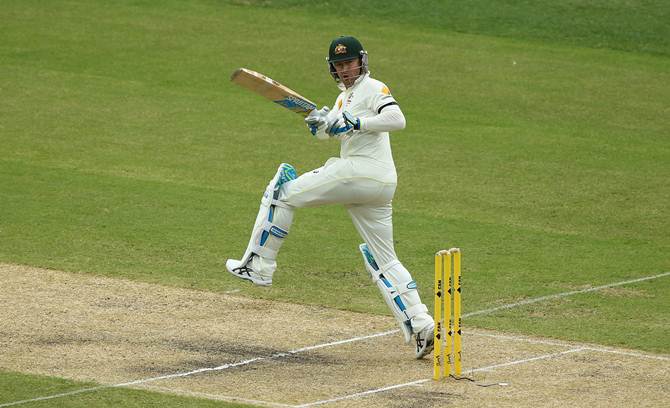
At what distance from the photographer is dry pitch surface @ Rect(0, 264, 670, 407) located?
8.94m

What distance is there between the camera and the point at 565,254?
1351cm

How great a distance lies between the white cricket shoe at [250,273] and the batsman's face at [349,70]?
5.59 ft

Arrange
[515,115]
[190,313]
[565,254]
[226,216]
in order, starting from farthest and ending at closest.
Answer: [515,115]
[226,216]
[565,254]
[190,313]

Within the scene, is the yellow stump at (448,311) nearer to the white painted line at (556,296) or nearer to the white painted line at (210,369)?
the white painted line at (210,369)

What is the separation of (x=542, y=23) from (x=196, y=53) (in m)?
6.94

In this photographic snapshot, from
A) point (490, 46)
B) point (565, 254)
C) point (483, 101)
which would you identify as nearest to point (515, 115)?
point (483, 101)

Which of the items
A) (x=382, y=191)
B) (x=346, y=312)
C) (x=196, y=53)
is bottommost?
(x=346, y=312)

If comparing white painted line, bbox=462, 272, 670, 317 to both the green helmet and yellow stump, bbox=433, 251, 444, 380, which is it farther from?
the green helmet

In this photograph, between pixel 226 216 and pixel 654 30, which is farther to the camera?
pixel 654 30

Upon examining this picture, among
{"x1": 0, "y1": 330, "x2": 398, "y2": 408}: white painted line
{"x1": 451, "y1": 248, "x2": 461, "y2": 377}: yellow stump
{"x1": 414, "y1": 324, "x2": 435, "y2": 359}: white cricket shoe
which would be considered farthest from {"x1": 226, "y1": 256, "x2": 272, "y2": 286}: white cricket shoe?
{"x1": 451, "y1": 248, "x2": 461, "y2": 377}: yellow stump

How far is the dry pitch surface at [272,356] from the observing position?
8.94 meters

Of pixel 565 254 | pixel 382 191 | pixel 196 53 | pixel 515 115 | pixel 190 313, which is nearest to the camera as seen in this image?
pixel 382 191

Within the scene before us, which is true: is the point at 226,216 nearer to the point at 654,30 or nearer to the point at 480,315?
the point at 480,315

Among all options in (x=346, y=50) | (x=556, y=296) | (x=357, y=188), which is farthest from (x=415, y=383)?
(x=556, y=296)
